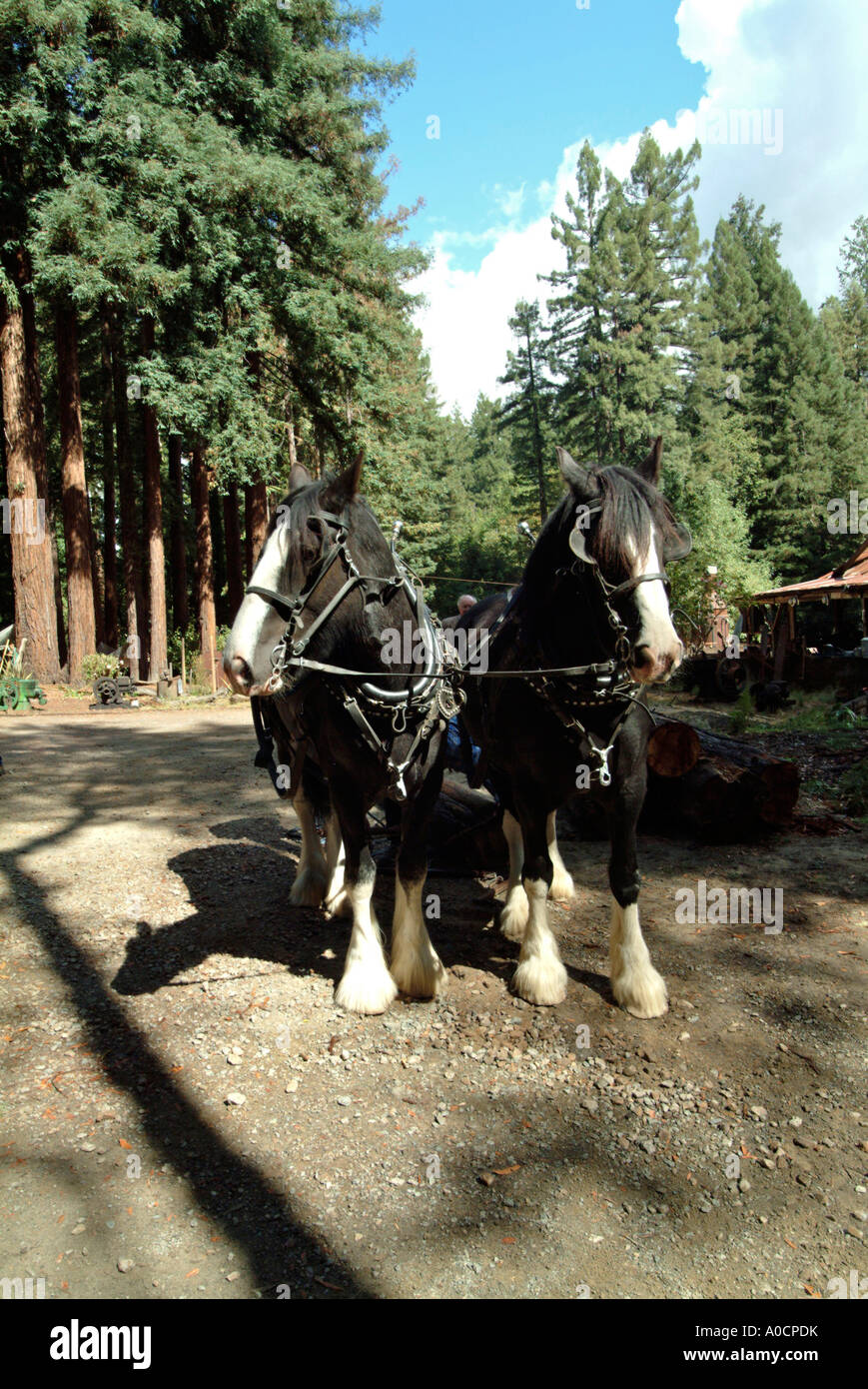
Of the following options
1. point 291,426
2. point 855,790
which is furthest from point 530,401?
point 855,790

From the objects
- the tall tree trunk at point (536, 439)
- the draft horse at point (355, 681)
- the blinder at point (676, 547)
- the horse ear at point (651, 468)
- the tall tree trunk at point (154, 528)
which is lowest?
the draft horse at point (355, 681)

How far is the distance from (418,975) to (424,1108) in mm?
876

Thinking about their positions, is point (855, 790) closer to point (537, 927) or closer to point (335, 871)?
point (537, 927)

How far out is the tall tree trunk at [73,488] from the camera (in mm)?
18547

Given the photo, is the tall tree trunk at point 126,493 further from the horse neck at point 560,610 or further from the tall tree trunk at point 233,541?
the horse neck at point 560,610

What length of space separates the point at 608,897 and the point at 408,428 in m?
28.7

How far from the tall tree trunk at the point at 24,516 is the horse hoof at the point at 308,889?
15.2 metres

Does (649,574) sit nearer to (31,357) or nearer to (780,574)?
(31,357)

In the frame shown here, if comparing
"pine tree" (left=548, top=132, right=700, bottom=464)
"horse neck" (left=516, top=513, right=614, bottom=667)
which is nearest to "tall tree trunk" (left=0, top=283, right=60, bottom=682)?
"horse neck" (left=516, top=513, right=614, bottom=667)

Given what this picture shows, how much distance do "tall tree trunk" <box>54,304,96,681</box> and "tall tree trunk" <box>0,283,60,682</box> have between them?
0.51 meters

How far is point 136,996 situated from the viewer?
12.6ft

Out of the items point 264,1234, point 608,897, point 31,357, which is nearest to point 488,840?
point 608,897

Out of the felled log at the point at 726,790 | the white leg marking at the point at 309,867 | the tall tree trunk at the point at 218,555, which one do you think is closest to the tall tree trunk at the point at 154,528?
the tall tree trunk at the point at 218,555

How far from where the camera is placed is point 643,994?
3.60m
